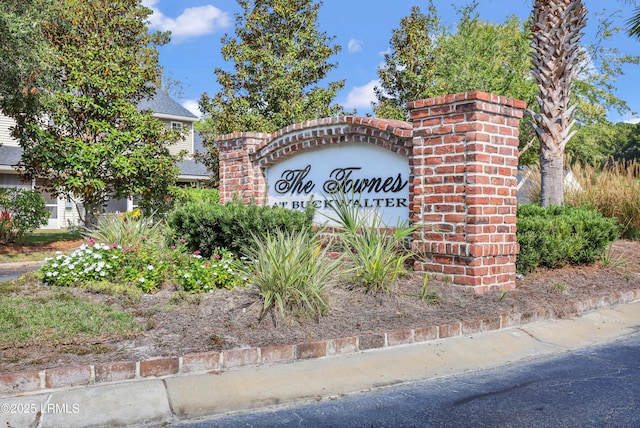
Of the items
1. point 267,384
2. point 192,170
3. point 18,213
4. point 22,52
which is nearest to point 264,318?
point 267,384

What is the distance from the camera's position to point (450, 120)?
6664mm

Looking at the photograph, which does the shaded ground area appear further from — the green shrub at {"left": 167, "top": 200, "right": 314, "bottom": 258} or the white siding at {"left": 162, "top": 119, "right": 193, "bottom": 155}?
the white siding at {"left": 162, "top": 119, "right": 193, "bottom": 155}

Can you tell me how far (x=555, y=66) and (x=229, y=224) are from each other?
24.1 feet

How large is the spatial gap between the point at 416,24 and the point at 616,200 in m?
11.9

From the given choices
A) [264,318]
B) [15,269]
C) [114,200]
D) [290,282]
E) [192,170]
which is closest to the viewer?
[264,318]

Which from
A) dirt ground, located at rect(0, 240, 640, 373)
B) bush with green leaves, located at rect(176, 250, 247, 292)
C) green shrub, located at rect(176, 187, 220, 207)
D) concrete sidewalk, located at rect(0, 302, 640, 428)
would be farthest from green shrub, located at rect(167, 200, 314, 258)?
green shrub, located at rect(176, 187, 220, 207)

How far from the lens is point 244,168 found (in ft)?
35.0

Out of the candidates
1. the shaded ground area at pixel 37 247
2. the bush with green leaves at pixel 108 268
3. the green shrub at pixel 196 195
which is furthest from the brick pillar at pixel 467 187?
the shaded ground area at pixel 37 247

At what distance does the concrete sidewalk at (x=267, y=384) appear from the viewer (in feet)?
11.9

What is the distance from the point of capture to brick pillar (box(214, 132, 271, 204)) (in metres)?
10.6

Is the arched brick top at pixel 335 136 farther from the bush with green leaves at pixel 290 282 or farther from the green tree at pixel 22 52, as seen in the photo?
the green tree at pixel 22 52

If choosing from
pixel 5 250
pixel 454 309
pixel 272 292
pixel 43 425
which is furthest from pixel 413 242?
pixel 5 250

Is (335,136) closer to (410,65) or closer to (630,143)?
(410,65)

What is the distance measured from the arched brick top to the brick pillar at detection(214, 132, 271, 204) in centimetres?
17
